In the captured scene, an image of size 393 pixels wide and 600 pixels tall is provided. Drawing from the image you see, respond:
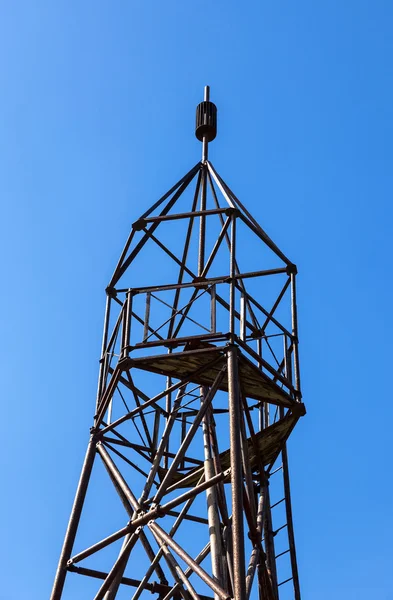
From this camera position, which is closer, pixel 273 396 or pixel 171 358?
pixel 171 358

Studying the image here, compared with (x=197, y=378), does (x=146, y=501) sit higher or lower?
lower

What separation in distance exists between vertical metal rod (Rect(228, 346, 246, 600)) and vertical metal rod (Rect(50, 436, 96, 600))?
2847mm

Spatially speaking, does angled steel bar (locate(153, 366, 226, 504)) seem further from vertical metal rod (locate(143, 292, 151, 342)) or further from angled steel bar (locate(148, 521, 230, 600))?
vertical metal rod (locate(143, 292, 151, 342))

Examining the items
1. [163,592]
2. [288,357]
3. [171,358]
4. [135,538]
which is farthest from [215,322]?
[163,592]

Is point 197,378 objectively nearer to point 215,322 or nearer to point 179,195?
point 215,322

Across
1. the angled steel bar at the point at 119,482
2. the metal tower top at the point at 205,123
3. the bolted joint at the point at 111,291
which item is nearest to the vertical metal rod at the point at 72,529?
the angled steel bar at the point at 119,482

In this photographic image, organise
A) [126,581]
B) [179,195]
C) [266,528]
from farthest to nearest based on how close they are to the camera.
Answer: [179,195] < [266,528] < [126,581]

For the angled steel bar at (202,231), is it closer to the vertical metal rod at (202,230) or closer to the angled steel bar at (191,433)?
the vertical metal rod at (202,230)

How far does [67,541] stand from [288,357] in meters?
4.87

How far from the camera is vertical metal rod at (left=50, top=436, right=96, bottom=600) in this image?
1513 cm

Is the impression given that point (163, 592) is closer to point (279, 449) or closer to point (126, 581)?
point (126, 581)

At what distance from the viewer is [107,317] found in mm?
18203

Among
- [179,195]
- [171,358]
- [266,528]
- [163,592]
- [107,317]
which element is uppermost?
[179,195]

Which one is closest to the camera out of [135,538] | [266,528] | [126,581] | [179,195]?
[135,538]
